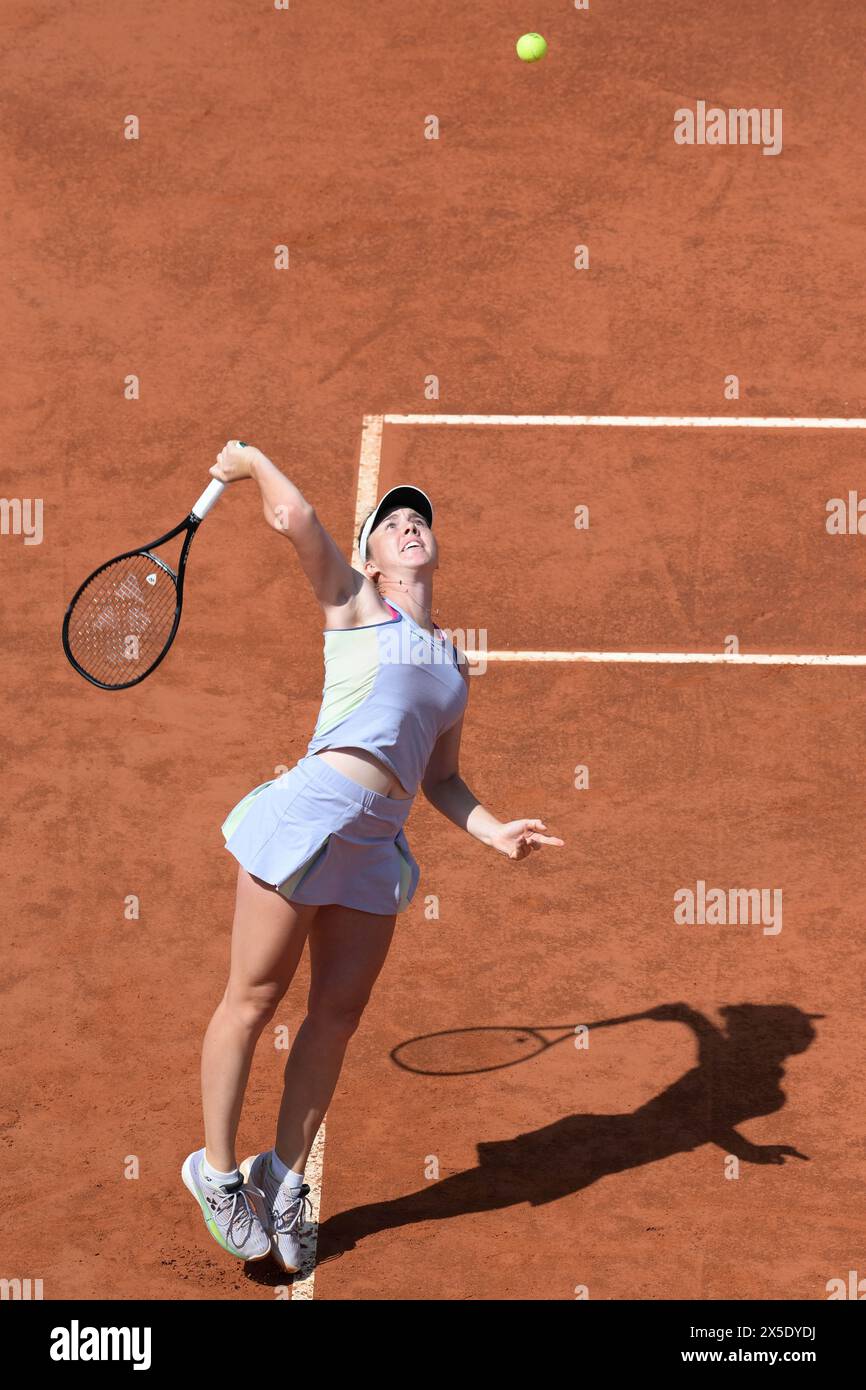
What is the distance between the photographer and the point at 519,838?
7570 mm

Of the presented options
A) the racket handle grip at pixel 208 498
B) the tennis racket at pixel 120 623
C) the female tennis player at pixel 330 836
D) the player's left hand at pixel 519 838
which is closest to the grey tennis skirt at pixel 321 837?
the female tennis player at pixel 330 836

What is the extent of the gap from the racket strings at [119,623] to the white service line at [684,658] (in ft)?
9.64

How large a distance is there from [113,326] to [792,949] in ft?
23.3

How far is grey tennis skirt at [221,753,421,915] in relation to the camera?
7336 millimetres

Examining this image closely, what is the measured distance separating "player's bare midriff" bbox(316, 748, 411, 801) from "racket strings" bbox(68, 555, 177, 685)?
1.51 metres

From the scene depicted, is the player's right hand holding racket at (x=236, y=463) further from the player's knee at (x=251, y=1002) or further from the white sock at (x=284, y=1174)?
the white sock at (x=284, y=1174)

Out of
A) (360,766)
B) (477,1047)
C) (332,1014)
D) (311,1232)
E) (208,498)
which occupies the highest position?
(208,498)

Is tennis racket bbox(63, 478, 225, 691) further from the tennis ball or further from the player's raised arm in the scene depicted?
the tennis ball

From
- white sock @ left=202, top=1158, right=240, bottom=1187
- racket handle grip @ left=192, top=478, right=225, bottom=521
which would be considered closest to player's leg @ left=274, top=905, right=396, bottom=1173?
white sock @ left=202, top=1158, right=240, bottom=1187

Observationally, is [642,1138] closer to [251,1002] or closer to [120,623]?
[251,1002]

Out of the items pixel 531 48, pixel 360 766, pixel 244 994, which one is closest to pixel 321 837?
pixel 360 766

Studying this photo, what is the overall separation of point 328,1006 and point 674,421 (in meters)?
6.62

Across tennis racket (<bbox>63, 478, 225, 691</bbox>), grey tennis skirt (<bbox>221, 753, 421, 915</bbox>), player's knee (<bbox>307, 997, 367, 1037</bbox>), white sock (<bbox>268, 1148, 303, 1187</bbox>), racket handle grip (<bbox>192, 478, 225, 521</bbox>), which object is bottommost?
white sock (<bbox>268, 1148, 303, 1187</bbox>)

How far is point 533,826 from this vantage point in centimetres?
750
